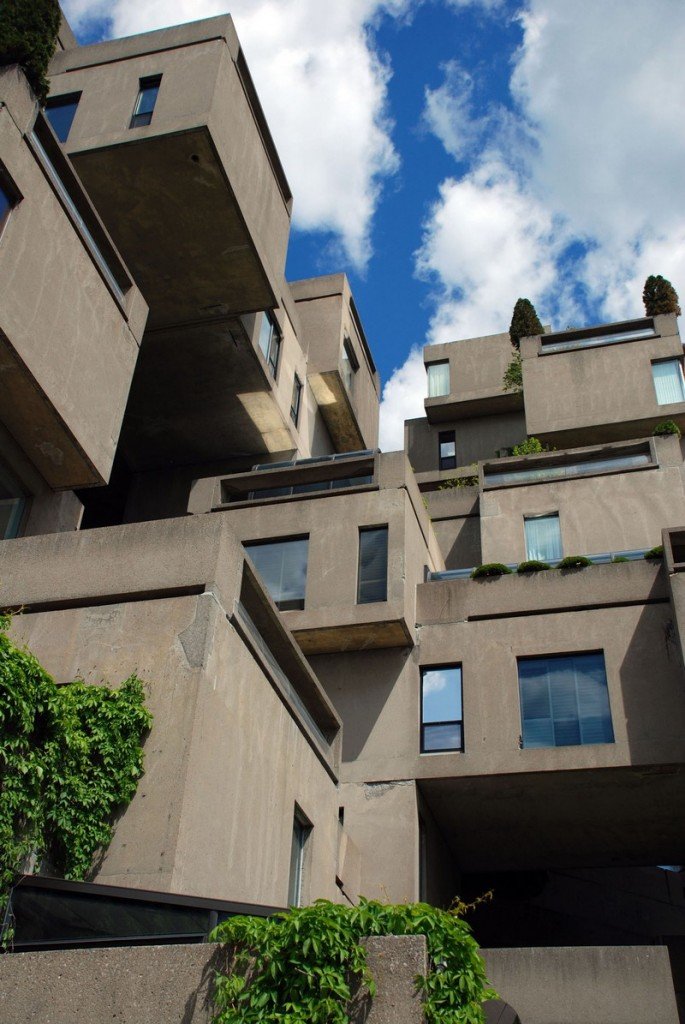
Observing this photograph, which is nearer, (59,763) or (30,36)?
(59,763)

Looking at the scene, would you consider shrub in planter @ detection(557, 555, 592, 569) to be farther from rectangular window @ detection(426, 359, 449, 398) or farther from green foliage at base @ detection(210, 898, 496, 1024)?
rectangular window @ detection(426, 359, 449, 398)

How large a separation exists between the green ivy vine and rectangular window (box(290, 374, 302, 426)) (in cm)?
2179

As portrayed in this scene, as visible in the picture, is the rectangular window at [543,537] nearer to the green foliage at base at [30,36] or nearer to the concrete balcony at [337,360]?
the concrete balcony at [337,360]

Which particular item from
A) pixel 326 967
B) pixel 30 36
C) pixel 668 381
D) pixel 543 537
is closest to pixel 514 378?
pixel 668 381

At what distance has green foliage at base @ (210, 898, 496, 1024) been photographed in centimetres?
706

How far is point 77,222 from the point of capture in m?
18.2

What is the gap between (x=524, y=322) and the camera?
39.7 meters

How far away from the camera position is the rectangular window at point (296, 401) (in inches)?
1283

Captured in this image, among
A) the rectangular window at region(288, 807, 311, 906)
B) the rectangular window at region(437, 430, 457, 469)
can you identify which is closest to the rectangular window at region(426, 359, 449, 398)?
the rectangular window at region(437, 430, 457, 469)

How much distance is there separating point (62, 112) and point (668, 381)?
2229 cm

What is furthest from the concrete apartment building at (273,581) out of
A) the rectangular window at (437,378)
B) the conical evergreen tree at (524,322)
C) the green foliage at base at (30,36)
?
the rectangular window at (437,378)

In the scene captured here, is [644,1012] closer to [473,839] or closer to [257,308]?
[473,839]

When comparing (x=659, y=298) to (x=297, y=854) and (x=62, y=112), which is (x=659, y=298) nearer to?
(x=62, y=112)

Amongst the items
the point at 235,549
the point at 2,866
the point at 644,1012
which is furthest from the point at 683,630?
the point at 2,866
